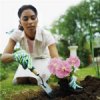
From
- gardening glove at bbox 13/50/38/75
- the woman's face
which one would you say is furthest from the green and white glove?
the woman's face

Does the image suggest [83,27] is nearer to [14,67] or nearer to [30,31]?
[14,67]

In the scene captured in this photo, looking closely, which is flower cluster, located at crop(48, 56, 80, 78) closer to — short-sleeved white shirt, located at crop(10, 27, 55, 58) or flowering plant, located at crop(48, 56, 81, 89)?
flowering plant, located at crop(48, 56, 81, 89)

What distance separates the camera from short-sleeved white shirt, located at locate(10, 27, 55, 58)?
3.69 metres

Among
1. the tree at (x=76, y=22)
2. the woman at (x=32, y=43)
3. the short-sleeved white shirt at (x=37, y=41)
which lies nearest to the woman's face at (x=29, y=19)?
the woman at (x=32, y=43)

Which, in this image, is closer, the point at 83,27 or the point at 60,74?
the point at 60,74

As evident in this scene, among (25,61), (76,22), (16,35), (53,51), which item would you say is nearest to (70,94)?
(25,61)

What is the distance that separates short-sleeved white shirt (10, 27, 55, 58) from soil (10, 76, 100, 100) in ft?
2.05

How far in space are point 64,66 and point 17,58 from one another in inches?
16.9

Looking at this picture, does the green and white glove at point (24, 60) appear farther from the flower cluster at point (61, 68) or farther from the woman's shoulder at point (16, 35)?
the woman's shoulder at point (16, 35)

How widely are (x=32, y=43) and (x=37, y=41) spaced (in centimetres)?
7

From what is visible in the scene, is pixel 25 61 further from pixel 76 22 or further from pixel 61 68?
pixel 76 22

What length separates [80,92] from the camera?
2912mm

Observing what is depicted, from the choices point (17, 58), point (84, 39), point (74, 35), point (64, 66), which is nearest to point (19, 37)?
point (17, 58)

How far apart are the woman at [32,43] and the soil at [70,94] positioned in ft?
1.48
